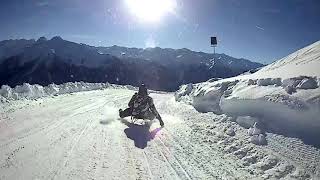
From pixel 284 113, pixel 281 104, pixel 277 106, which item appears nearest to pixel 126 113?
pixel 277 106

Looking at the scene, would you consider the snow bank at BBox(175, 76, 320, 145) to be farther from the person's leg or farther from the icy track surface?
the person's leg

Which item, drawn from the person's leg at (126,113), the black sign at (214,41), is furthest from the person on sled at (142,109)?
the black sign at (214,41)

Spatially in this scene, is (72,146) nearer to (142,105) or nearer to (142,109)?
(142,109)

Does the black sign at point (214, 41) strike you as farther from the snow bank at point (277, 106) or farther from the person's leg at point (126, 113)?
the person's leg at point (126, 113)

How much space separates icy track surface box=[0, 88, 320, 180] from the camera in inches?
303

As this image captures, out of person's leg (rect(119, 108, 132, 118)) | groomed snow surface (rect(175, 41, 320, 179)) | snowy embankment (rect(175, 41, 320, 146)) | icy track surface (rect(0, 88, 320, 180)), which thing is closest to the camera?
icy track surface (rect(0, 88, 320, 180))

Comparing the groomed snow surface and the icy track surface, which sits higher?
the groomed snow surface

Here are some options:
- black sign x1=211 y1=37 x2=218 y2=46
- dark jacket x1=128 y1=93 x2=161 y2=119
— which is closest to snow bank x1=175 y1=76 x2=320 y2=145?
dark jacket x1=128 y1=93 x2=161 y2=119

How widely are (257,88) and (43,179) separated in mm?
8396

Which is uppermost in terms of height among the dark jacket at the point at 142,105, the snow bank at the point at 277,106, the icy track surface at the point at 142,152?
the snow bank at the point at 277,106

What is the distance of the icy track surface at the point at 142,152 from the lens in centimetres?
769

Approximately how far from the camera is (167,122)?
51.0ft

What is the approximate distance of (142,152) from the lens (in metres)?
9.57

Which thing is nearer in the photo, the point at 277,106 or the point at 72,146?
the point at 72,146
